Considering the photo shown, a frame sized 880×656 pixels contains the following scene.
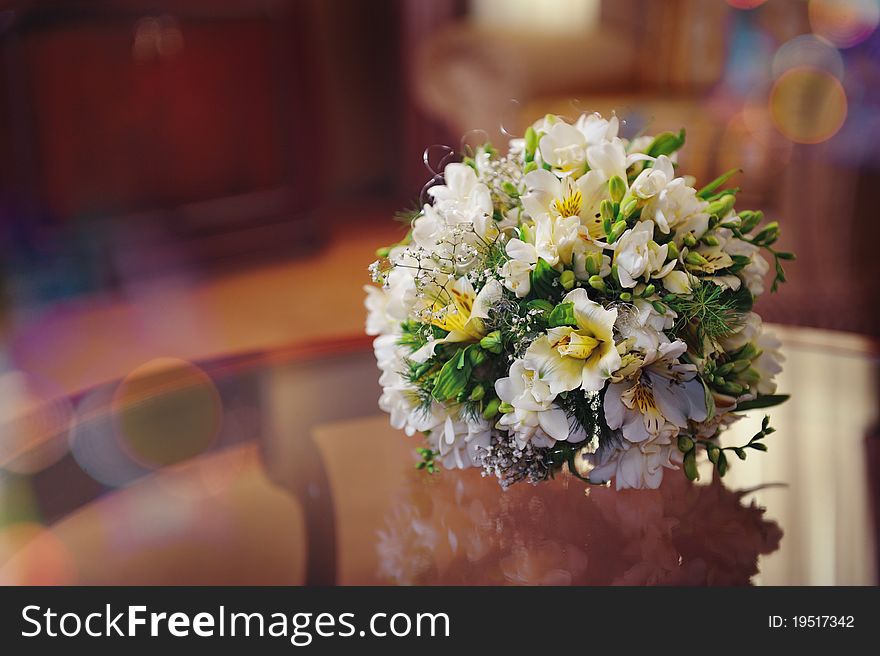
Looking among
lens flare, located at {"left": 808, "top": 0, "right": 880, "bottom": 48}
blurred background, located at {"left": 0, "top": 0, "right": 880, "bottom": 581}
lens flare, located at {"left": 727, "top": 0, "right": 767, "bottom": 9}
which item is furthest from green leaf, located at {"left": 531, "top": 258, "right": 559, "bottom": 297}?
lens flare, located at {"left": 727, "top": 0, "right": 767, "bottom": 9}

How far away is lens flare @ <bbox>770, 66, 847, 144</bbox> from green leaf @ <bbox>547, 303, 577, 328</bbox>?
178 centimetres

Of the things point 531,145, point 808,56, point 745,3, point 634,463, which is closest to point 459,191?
point 531,145

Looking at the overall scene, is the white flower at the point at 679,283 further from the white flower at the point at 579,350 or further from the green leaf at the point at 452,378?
the green leaf at the point at 452,378

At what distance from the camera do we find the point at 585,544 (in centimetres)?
81

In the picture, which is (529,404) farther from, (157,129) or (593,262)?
(157,129)

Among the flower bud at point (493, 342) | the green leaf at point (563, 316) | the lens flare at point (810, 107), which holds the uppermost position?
the lens flare at point (810, 107)

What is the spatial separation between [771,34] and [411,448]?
2667mm

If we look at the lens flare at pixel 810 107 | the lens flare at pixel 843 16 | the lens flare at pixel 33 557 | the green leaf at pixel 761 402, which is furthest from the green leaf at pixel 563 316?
the lens flare at pixel 843 16

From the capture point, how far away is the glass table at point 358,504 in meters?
A: 0.81

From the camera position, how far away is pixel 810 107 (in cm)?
240

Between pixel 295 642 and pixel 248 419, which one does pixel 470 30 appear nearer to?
pixel 248 419

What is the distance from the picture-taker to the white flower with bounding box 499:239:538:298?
2.60 ft

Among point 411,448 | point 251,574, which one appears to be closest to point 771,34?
point 411,448

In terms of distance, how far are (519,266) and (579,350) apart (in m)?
0.09
